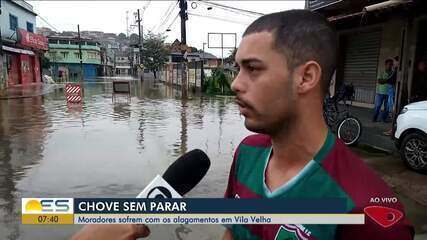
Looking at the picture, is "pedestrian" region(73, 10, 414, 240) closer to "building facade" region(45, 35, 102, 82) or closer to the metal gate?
the metal gate

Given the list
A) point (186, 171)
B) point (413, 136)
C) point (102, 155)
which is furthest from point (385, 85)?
point (186, 171)

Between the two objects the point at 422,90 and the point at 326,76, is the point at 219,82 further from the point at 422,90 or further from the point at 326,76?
the point at 326,76

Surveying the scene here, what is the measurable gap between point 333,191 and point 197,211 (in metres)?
0.38

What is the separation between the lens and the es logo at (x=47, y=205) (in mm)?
980

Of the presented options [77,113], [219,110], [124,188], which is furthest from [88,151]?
[219,110]

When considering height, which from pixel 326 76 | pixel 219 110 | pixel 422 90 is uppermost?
pixel 326 76

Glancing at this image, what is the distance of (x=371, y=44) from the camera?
14.2 m

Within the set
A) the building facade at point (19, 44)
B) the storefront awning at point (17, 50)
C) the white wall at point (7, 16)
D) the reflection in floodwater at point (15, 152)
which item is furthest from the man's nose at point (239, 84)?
the white wall at point (7, 16)

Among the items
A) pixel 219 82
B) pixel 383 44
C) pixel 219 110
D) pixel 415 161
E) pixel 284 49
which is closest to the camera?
pixel 284 49

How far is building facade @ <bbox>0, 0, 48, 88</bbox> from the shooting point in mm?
31109

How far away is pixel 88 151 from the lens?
8.51 metres

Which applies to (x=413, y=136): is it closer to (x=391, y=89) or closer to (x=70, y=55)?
(x=391, y=89)

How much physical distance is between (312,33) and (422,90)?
39.8 ft

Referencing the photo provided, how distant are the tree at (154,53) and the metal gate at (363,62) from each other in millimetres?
49117
